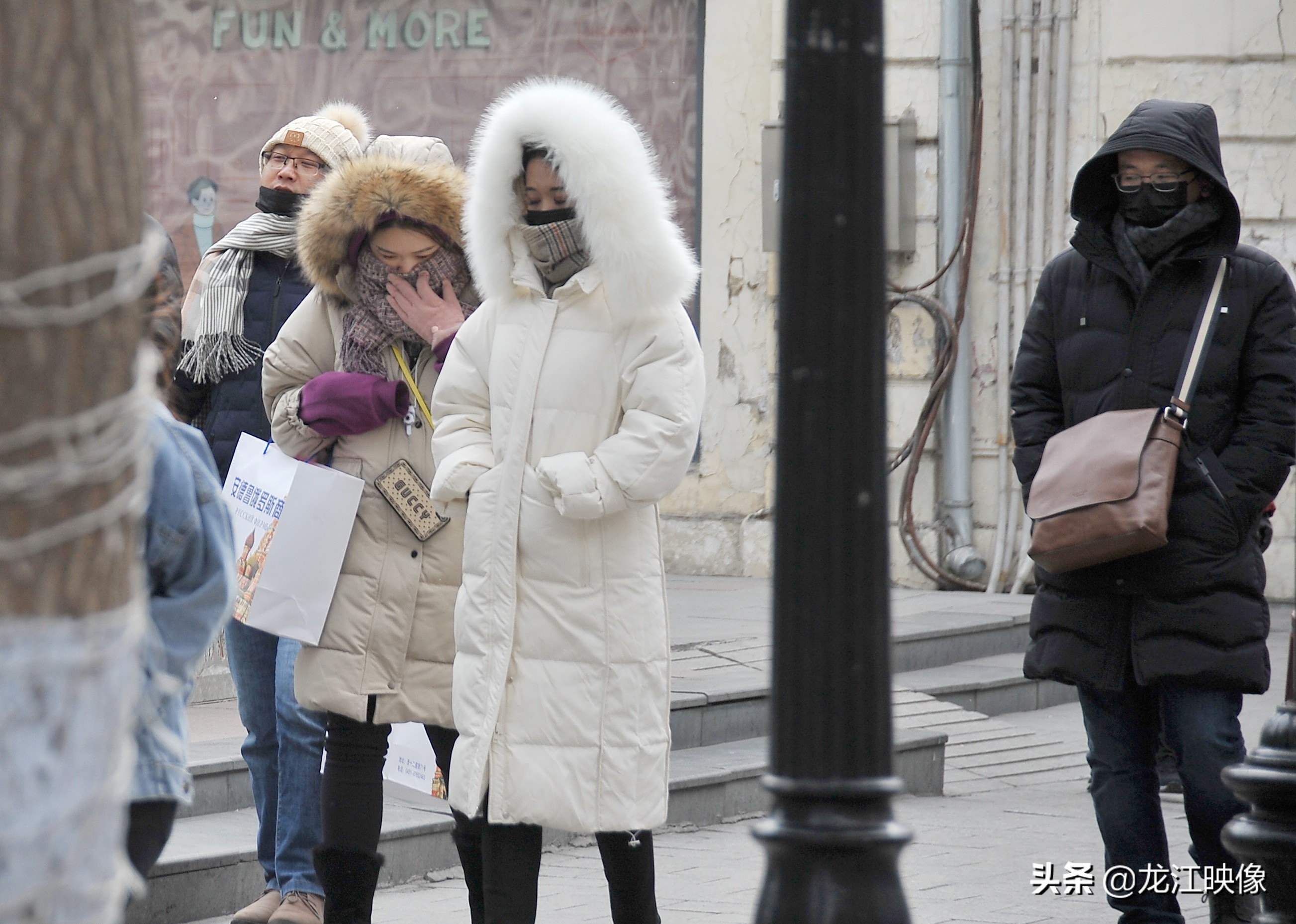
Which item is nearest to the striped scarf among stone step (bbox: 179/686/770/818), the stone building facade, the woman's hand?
the woman's hand

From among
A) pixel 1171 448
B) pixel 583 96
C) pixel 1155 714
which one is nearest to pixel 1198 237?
pixel 1171 448

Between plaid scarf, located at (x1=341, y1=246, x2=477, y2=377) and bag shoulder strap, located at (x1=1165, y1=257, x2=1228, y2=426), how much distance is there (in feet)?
5.52

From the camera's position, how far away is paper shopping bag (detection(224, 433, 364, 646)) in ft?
13.8

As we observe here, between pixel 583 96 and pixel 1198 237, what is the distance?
143cm

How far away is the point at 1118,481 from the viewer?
3961 mm

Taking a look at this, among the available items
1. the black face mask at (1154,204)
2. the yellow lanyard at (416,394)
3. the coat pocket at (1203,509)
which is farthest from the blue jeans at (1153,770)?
the yellow lanyard at (416,394)

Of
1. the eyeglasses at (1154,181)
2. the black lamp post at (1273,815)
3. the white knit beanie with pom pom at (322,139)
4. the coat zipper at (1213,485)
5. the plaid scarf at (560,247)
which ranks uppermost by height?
the white knit beanie with pom pom at (322,139)

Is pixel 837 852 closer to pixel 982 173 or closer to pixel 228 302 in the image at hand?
pixel 228 302

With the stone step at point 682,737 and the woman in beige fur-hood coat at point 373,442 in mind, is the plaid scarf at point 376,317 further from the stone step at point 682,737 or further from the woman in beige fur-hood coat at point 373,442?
the stone step at point 682,737

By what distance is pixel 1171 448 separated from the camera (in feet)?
13.0

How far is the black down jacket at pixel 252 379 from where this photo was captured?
188 inches

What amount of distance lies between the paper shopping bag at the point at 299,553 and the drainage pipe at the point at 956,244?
6.34m

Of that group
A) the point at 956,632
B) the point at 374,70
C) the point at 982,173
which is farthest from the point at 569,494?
the point at 374,70

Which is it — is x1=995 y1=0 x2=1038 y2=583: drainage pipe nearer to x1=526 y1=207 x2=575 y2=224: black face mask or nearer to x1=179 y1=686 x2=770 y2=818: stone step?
x1=179 y1=686 x2=770 y2=818: stone step
